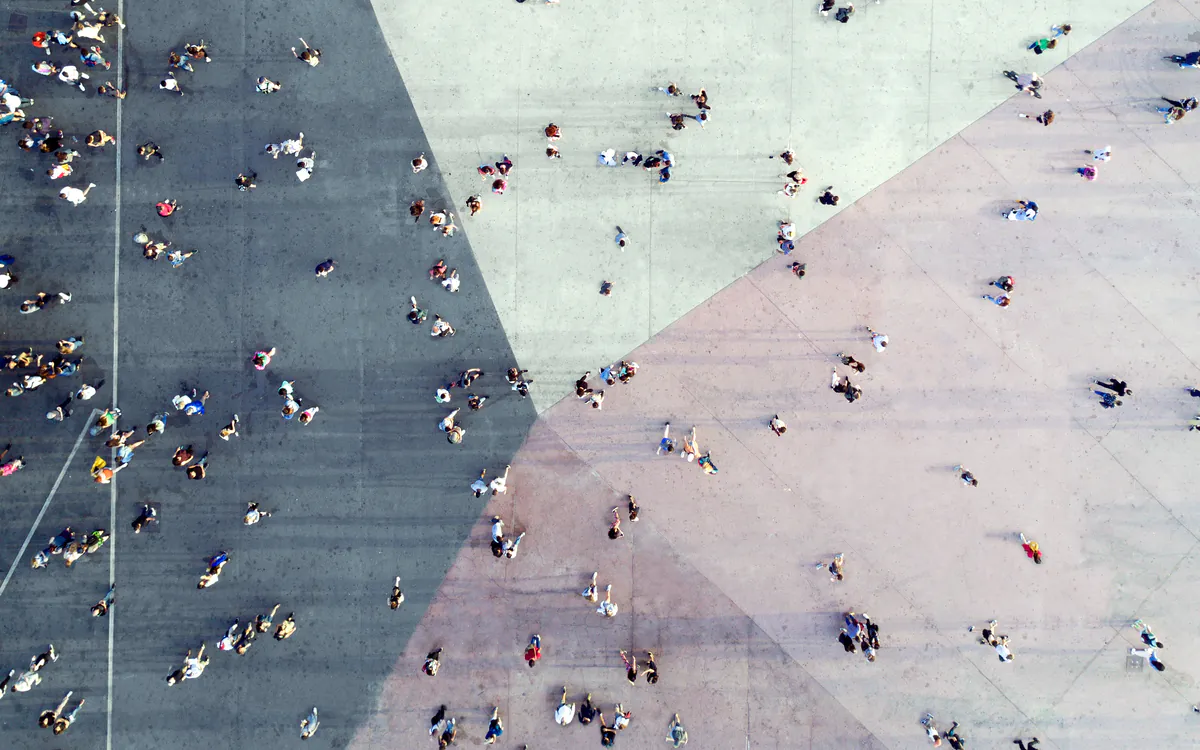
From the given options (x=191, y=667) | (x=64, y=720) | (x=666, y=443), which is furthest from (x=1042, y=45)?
(x=64, y=720)

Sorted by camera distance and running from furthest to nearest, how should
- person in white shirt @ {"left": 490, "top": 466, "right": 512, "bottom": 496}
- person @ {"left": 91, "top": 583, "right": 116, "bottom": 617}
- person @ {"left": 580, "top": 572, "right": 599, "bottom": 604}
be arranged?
person @ {"left": 580, "top": 572, "right": 599, "bottom": 604} → person in white shirt @ {"left": 490, "top": 466, "right": 512, "bottom": 496} → person @ {"left": 91, "top": 583, "right": 116, "bottom": 617}

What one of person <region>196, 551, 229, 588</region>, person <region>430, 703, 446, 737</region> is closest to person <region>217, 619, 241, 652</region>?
person <region>196, 551, 229, 588</region>

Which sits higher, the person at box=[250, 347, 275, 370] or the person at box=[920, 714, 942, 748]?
the person at box=[250, 347, 275, 370]

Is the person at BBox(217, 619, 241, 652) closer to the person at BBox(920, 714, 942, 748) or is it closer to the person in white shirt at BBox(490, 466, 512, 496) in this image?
the person in white shirt at BBox(490, 466, 512, 496)

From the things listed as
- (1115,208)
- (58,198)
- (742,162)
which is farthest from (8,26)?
(1115,208)

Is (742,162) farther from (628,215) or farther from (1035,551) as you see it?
(1035,551)

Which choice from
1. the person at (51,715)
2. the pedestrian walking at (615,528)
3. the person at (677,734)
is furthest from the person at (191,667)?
the person at (677,734)
